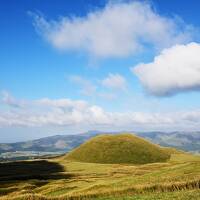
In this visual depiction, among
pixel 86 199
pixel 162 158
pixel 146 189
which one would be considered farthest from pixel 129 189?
pixel 162 158

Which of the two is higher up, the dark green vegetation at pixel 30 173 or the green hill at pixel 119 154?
the green hill at pixel 119 154

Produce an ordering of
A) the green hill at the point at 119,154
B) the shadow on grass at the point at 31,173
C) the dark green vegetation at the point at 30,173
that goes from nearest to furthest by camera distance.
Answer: the shadow on grass at the point at 31,173 < the dark green vegetation at the point at 30,173 < the green hill at the point at 119,154

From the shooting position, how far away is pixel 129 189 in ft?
129

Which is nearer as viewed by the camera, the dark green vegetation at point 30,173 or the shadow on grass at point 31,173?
the shadow on grass at point 31,173

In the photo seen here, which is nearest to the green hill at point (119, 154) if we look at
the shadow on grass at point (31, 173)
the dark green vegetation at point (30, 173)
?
the dark green vegetation at point (30, 173)

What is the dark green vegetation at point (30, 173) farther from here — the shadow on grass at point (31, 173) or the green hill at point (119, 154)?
the green hill at point (119, 154)

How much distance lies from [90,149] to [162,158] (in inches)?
1600

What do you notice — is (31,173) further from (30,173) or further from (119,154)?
(119,154)

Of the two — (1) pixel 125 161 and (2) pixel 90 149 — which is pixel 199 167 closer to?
(1) pixel 125 161

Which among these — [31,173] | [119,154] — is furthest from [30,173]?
[119,154]

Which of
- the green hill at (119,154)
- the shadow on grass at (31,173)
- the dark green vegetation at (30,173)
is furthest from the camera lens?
the green hill at (119,154)

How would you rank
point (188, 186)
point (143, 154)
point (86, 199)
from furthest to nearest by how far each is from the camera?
point (143, 154)
point (188, 186)
point (86, 199)

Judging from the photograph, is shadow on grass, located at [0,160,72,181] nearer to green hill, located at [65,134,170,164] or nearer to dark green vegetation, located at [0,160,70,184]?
dark green vegetation, located at [0,160,70,184]

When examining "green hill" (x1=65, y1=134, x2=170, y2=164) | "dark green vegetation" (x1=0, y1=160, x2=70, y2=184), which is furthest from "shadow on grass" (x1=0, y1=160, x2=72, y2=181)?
"green hill" (x1=65, y1=134, x2=170, y2=164)
